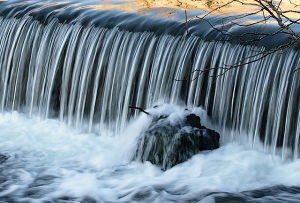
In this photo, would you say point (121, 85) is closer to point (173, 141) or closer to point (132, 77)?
point (132, 77)

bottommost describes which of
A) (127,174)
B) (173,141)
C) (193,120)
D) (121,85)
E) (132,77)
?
(127,174)

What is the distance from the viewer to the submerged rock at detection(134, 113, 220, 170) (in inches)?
247

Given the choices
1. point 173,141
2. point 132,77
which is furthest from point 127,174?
point 132,77

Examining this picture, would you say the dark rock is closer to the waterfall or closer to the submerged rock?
the submerged rock

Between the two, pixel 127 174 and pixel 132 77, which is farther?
pixel 132 77

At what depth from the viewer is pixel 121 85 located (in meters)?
7.67

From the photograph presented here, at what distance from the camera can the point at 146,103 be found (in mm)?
7418

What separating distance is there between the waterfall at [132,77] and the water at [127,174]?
0.35m

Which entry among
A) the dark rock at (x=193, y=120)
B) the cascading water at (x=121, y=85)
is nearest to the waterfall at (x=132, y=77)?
the cascading water at (x=121, y=85)

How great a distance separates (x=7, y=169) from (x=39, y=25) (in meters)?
2.92

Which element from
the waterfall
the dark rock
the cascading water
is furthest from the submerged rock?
the waterfall

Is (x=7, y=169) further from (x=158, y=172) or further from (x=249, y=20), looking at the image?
(x=249, y=20)

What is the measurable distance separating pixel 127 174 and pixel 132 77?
1.65 metres

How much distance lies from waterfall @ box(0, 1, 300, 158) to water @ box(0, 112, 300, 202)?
13.9 inches
